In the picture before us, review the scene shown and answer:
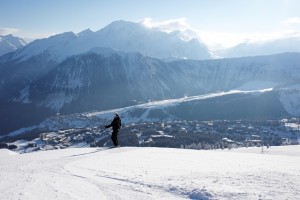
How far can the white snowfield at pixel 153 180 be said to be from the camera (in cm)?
1520

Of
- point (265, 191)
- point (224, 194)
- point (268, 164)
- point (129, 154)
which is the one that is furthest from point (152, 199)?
point (129, 154)

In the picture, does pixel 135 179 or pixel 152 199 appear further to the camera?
pixel 135 179

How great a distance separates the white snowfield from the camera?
599 inches

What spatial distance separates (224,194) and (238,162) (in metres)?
8.33

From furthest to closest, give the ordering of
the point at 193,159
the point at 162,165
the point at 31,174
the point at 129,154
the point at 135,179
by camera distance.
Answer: the point at 129,154 → the point at 193,159 → the point at 162,165 → the point at 31,174 → the point at 135,179

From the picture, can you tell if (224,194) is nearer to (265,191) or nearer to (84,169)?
(265,191)

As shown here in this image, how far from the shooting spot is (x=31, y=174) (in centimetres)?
2069

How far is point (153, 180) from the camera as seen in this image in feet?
58.3

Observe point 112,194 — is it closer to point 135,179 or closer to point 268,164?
point 135,179

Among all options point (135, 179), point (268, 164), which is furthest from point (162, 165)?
point (268, 164)

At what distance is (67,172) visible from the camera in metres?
20.8

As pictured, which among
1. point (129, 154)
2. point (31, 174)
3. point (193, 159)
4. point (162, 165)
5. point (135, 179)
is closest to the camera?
point (135, 179)

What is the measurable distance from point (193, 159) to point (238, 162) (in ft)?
10.7

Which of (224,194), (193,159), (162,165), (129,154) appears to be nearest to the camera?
(224,194)
